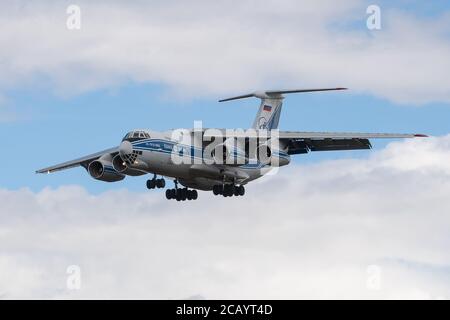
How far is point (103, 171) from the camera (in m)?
39.0

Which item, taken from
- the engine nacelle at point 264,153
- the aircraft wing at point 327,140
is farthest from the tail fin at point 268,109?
the engine nacelle at point 264,153

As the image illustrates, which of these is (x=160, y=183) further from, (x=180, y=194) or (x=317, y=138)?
(x=317, y=138)

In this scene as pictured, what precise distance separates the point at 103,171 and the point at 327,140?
712cm

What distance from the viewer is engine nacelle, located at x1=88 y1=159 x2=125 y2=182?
39.0 meters

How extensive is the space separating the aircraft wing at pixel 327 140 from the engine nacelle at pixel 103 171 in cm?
536

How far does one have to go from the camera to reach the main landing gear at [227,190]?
3828 cm

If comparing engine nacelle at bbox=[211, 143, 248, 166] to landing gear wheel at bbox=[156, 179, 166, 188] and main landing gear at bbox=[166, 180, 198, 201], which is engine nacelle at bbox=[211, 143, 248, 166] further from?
main landing gear at bbox=[166, 180, 198, 201]

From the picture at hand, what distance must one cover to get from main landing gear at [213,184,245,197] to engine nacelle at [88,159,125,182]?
3.11m

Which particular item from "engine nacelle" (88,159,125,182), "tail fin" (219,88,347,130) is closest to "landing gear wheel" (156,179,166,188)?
"engine nacelle" (88,159,125,182)

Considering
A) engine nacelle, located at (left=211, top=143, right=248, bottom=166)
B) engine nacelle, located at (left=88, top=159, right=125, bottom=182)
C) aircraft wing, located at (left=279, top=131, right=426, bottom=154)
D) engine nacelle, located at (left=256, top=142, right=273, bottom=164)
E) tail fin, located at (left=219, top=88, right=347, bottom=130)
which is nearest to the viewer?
engine nacelle, located at (left=211, top=143, right=248, bottom=166)

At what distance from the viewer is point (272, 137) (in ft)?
126
